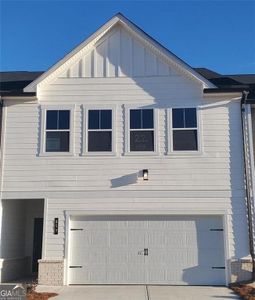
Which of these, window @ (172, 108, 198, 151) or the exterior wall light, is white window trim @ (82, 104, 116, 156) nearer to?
the exterior wall light

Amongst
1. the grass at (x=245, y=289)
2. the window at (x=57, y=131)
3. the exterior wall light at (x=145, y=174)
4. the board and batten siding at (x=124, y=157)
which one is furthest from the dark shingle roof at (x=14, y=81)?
the grass at (x=245, y=289)

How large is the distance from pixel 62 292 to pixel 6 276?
9.60 feet

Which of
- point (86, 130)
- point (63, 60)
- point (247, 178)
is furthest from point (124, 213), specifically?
point (63, 60)

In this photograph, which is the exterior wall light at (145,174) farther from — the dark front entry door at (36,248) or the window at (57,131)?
the dark front entry door at (36,248)

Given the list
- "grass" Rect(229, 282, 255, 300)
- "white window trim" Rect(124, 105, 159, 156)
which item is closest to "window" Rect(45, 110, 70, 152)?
"white window trim" Rect(124, 105, 159, 156)

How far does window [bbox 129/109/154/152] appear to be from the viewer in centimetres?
1448

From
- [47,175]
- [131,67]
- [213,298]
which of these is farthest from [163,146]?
[213,298]

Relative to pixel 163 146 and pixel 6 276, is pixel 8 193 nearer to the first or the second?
pixel 6 276

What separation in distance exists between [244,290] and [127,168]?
16.5ft

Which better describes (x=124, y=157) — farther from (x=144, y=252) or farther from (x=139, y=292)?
(x=139, y=292)

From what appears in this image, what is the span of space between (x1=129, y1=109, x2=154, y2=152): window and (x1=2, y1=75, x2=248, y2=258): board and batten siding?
271 mm

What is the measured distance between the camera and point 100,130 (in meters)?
14.6

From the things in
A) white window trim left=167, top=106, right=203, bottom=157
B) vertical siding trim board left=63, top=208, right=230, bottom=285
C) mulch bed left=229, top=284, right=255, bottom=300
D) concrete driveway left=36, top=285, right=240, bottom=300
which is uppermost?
white window trim left=167, top=106, right=203, bottom=157

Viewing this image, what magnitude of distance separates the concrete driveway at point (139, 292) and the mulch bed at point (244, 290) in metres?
0.18
